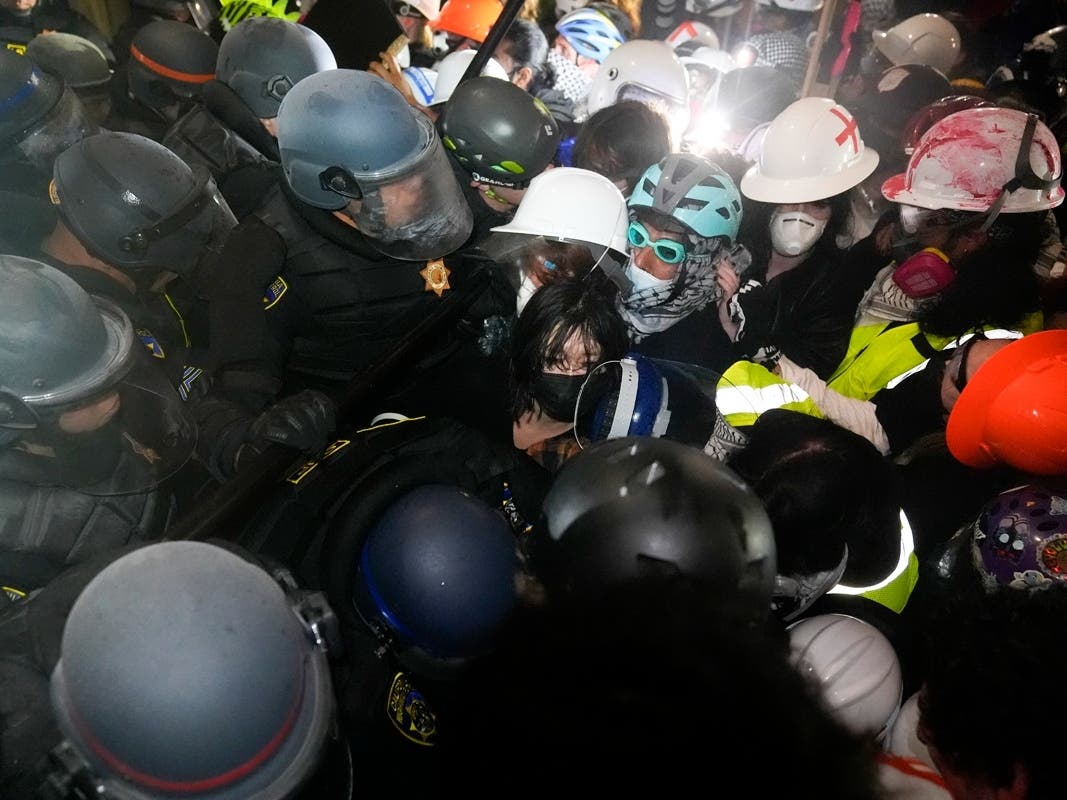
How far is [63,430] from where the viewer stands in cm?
202

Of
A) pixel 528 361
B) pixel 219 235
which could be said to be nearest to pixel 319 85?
pixel 219 235

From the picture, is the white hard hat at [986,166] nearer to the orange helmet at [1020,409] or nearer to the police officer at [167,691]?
the orange helmet at [1020,409]

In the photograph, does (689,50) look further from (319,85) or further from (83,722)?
(83,722)

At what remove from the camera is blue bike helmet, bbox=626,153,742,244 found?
312 cm

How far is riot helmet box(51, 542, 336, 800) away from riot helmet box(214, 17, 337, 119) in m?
3.38

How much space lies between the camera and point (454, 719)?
1.08 m

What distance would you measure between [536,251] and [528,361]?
0.90 meters

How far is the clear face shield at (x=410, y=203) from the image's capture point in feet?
8.81

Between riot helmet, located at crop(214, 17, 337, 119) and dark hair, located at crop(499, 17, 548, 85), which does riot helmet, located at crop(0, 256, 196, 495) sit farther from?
dark hair, located at crop(499, 17, 548, 85)

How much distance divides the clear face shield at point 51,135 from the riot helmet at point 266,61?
874mm

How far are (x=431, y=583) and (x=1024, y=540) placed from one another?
6.54ft

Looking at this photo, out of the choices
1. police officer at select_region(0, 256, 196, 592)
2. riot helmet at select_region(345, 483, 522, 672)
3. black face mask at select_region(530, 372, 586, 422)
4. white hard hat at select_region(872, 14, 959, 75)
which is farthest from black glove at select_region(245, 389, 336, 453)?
white hard hat at select_region(872, 14, 959, 75)

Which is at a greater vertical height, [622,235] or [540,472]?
[622,235]

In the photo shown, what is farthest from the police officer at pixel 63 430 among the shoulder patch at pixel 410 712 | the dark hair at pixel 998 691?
the dark hair at pixel 998 691
